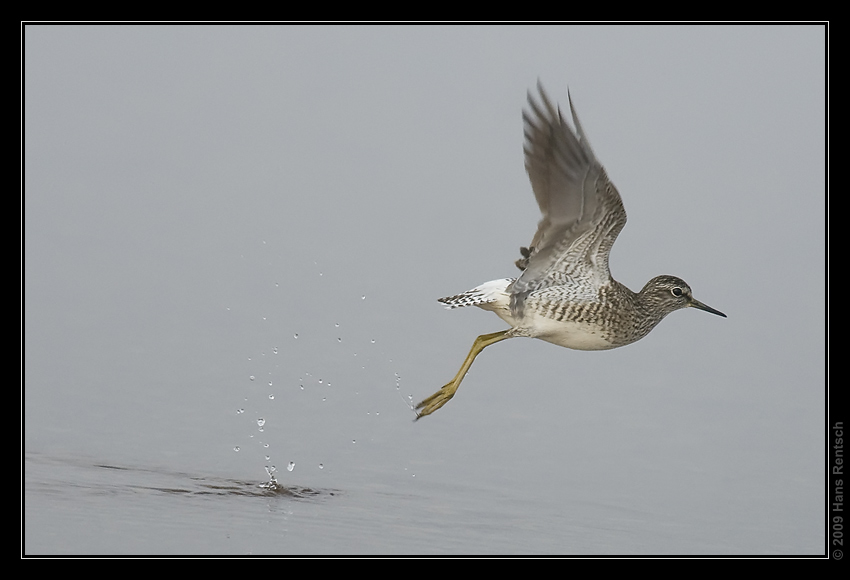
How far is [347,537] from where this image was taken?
24.2 ft

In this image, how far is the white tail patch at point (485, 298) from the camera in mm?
8125

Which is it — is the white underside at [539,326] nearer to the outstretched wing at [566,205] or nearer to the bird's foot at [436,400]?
the outstretched wing at [566,205]

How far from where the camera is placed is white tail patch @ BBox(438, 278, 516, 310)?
812 centimetres

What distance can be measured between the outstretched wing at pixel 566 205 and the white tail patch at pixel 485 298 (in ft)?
0.47

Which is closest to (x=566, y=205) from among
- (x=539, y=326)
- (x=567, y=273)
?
(x=567, y=273)

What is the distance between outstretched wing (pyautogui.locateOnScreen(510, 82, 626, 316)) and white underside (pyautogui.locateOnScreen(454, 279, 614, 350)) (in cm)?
12

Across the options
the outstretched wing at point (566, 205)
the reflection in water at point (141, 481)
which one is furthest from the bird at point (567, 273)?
the reflection in water at point (141, 481)

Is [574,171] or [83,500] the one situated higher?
[574,171]

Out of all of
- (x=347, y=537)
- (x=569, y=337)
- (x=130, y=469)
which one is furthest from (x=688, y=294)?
(x=130, y=469)

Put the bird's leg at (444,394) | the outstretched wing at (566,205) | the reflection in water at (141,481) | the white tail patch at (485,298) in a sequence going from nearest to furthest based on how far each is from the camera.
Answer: the outstretched wing at (566,205) < the reflection in water at (141,481) < the white tail patch at (485,298) < the bird's leg at (444,394)

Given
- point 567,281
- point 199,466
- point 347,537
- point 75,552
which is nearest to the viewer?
point 75,552

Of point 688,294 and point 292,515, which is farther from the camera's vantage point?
point 688,294

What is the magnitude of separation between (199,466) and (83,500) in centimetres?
121

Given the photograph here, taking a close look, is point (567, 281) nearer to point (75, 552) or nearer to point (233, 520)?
point (233, 520)
